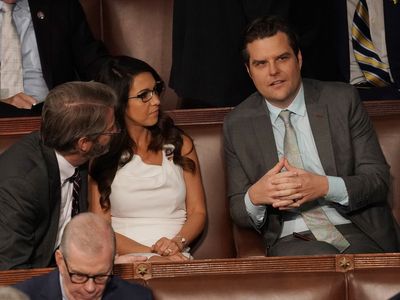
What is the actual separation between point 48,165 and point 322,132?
797 mm

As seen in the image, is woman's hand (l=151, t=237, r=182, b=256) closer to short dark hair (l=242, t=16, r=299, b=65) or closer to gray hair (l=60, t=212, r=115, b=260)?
short dark hair (l=242, t=16, r=299, b=65)

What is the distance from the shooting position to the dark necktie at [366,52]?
386 cm

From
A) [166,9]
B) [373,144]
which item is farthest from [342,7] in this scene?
[373,144]

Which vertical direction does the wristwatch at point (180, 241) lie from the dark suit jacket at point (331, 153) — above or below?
below

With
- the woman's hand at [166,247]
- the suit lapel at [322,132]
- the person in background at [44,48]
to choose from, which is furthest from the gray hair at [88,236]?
the person in background at [44,48]

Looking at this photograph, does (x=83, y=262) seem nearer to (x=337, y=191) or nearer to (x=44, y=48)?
(x=337, y=191)

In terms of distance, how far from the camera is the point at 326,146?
3.12 meters

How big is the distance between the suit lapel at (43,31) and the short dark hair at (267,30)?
82 centimetres

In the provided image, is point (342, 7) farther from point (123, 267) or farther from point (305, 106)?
point (123, 267)

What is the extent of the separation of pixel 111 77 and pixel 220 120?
36cm

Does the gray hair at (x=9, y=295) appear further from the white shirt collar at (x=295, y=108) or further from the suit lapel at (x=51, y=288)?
the white shirt collar at (x=295, y=108)

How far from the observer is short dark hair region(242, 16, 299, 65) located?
3176 millimetres

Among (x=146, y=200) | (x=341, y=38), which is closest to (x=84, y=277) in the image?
(x=146, y=200)

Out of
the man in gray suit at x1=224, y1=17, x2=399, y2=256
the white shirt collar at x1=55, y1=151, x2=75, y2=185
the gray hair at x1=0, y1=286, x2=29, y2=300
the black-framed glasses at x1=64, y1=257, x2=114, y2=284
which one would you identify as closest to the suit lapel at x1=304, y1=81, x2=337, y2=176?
the man in gray suit at x1=224, y1=17, x2=399, y2=256
